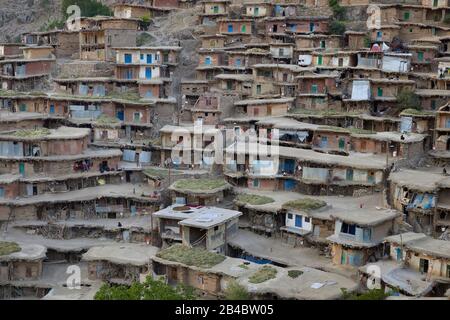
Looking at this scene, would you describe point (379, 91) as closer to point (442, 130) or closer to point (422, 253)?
point (442, 130)

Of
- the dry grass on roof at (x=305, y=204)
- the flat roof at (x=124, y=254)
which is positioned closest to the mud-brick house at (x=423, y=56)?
the dry grass on roof at (x=305, y=204)

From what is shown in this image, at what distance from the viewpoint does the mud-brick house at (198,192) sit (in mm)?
41656

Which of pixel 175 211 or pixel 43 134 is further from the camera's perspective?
pixel 43 134

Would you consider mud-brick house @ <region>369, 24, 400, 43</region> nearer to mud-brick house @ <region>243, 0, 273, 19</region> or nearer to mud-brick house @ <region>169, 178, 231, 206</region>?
mud-brick house @ <region>243, 0, 273, 19</region>

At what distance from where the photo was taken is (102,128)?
50219 mm

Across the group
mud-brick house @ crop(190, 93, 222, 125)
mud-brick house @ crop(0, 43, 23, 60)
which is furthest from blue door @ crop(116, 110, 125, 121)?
mud-brick house @ crop(0, 43, 23, 60)

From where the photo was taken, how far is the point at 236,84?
182 feet

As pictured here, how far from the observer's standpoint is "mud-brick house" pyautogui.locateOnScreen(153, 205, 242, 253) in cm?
3747

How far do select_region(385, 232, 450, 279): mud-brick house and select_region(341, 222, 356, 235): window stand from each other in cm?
189

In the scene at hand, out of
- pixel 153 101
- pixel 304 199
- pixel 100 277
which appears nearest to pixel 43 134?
pixel 153 101

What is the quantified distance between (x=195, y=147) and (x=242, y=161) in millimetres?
4303
